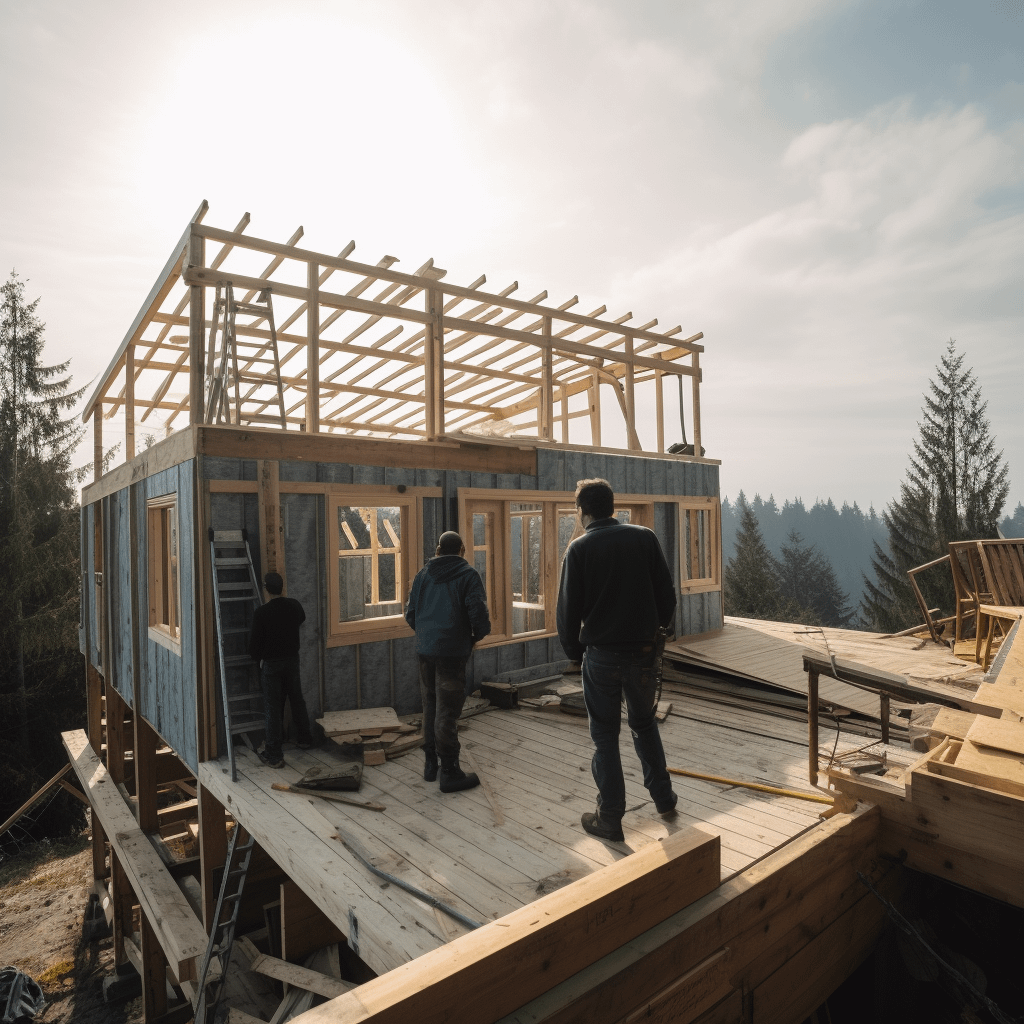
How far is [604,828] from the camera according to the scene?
13.8ft

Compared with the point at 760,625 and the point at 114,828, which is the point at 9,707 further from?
the point at 760,625

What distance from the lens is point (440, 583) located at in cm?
543

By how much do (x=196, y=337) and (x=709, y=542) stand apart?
31.4 ft

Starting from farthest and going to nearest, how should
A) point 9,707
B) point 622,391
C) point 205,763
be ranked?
point 9,707 < point 622,391 < point 205,763

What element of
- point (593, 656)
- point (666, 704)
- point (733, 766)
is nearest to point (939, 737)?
point (733, 766)

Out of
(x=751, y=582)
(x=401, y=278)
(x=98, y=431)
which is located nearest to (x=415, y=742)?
(x=401, y=278)

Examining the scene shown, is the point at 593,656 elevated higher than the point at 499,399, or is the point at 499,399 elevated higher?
the point at 499,399

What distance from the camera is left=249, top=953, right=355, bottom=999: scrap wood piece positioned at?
4.56m

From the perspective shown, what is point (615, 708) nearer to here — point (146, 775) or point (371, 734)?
point (371, 734)

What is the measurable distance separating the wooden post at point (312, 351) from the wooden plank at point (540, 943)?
19.0 ft

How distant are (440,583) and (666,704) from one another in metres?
4.03

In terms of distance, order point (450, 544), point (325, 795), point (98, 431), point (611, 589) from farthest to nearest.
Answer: point (98, 431) < point (450, 544) < point (325, 795) < point (611, 589)

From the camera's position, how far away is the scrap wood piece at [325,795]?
4992 millimetres

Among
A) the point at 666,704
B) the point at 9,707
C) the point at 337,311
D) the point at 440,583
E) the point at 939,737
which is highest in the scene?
the point at 337,311
